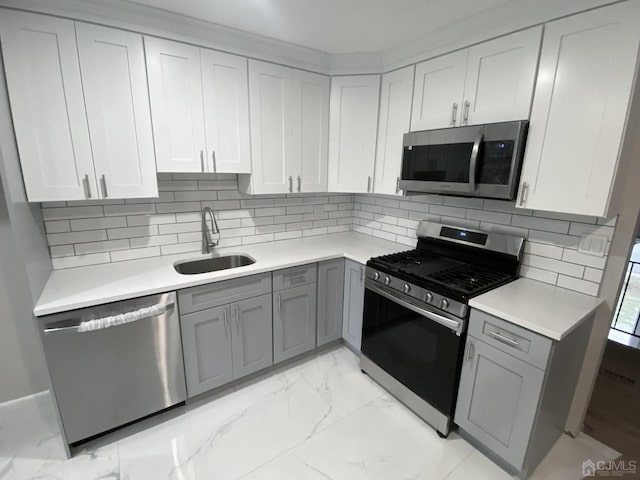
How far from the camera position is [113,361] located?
1715 millimetres

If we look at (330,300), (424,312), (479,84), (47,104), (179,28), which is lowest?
(330,300)

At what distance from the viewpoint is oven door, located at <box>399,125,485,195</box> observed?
1.77 meters

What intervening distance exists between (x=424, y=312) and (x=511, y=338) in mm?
471

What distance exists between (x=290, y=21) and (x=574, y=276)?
91.5 inches

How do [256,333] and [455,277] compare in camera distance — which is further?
[256,333]

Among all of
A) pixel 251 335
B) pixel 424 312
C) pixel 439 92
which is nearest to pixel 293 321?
pixel 251 335

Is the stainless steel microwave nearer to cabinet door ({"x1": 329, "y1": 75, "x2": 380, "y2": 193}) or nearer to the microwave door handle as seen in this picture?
the microwave door handle

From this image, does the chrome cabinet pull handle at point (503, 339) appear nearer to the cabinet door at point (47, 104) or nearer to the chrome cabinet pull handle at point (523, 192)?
the chrome cabinet pull handle at point (523, 192)

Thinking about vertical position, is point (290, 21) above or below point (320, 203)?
above

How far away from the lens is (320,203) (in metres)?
3.04

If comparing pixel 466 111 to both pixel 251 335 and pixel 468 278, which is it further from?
pixel 251 335

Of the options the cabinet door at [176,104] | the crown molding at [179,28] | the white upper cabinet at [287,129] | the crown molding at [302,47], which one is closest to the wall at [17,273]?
the crown molding at [179,28]

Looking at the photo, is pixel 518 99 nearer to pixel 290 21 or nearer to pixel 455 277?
pixel 455 277

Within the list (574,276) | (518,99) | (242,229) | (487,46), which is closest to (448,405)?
(574,276)
